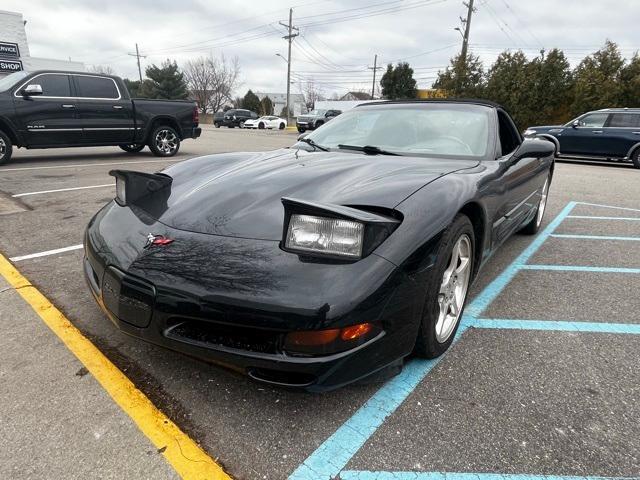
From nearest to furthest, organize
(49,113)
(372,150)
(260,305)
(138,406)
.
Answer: (260,305)
(138,406)
(372,150)
(49,113)

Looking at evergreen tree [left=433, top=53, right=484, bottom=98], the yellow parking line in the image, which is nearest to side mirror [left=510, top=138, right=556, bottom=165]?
the yellow parking line

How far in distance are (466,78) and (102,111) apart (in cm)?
2167

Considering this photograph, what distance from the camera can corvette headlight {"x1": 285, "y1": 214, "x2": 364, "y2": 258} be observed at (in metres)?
1.70

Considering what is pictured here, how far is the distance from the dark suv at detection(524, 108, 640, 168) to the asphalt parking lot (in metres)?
10.9

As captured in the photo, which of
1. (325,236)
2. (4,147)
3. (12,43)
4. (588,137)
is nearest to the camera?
(325,236)

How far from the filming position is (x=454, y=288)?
241 centimetres

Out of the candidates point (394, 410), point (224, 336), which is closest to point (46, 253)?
point (224, 336)

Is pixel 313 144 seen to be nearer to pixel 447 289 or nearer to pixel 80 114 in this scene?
pixel 447 289

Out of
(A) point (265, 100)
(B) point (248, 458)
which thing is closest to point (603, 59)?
(B) point (248, 458)

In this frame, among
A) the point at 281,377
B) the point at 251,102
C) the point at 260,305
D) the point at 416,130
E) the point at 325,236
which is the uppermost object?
the point at 416,130

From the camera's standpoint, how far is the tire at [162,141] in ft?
33.0

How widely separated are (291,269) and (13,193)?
19.2ft

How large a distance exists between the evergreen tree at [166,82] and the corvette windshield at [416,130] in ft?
195

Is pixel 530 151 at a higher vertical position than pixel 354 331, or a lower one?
higher
